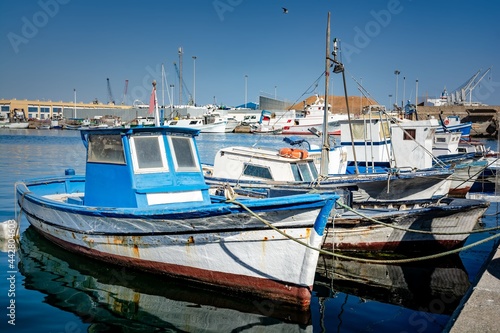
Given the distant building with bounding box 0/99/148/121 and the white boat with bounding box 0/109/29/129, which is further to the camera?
the distant building with bounding box 0/99/148/121

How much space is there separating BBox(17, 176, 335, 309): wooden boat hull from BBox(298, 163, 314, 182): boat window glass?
23.2 feet

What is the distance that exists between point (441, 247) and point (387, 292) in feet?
10.1

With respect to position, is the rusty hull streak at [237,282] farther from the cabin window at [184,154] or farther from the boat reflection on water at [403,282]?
the cabin window at [184,154]

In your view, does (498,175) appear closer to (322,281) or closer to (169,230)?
(322,281)


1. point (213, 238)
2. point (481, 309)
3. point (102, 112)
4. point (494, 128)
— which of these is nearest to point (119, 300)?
point (213, 238)

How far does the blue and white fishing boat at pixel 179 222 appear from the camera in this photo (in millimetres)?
8102

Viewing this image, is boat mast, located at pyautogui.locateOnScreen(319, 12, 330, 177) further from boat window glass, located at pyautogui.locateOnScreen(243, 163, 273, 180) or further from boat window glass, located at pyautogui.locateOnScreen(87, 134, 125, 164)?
boat window glass, located at pyautogui.locateOnScreen(87, 134, 125, 164)

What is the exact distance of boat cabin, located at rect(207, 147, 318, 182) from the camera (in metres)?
15.3

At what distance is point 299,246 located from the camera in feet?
26.7

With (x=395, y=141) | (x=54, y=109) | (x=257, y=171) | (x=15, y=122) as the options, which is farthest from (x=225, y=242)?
(x=54, y=109)

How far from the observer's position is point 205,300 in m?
8.69

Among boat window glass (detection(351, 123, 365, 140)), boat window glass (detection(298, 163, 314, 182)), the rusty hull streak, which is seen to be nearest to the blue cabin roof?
the rusty hull streak

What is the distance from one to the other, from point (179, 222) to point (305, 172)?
7.75 metres

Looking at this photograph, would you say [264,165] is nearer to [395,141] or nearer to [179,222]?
[179,222]
